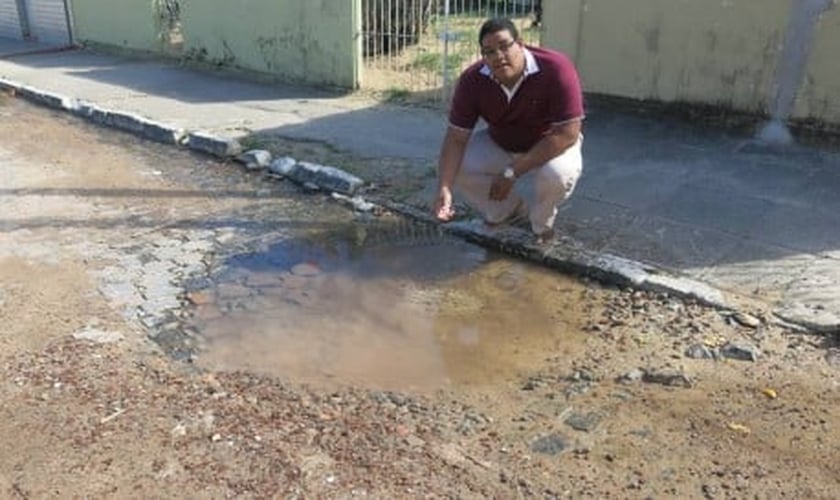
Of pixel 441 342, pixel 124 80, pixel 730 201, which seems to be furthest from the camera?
pixel 124 80

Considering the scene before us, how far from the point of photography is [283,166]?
659 cm

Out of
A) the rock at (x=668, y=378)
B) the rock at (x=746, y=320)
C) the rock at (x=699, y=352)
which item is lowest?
the rock at (x=668, y=378)

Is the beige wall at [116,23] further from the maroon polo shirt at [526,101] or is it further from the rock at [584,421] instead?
the rock at [584,421]

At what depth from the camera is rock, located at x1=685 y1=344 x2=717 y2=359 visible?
3.75m

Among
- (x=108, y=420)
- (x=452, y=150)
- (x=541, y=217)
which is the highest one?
(x=452, y=150)

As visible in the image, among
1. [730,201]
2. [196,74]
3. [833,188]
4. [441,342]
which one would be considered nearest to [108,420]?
[441,342]

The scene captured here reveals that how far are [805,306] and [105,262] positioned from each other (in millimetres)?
3975

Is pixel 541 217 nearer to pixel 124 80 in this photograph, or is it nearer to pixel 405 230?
pixel 405 230

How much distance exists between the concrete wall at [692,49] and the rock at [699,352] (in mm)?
3767

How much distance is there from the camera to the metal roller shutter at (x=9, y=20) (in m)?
15.6

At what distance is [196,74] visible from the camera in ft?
36.0

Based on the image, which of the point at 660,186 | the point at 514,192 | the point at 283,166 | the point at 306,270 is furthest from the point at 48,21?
the point at 660,186

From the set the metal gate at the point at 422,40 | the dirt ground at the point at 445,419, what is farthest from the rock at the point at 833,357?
the metal gate at the point at 422,40

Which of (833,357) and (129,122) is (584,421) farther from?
(129,122)
